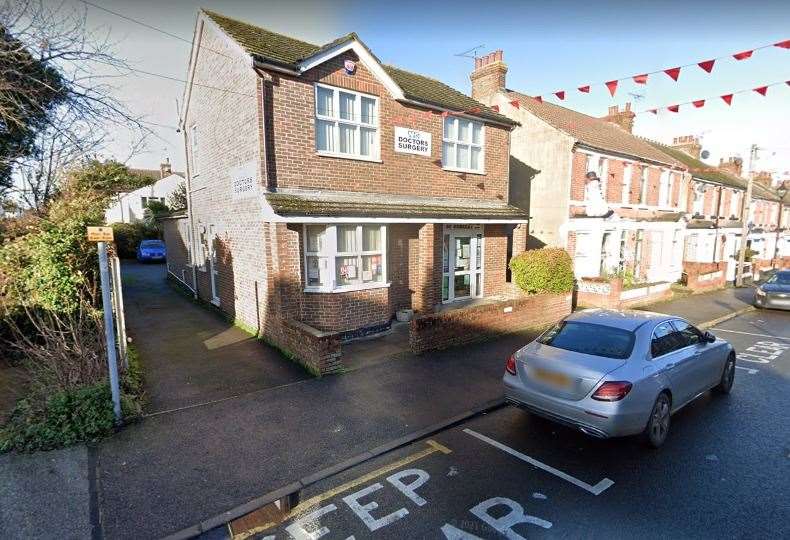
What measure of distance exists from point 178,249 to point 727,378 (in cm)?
1816

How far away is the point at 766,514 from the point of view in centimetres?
378

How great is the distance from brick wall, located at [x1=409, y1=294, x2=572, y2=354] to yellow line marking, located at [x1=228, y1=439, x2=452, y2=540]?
11.0ft

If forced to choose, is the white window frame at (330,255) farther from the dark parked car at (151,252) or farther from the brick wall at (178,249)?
the dark parked car at (151,252)

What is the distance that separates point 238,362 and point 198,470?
141 inches

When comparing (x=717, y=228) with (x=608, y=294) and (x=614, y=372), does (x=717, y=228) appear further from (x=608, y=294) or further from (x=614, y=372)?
(x=614, y=372)

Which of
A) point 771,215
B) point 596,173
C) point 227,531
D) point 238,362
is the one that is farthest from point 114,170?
point 771,215

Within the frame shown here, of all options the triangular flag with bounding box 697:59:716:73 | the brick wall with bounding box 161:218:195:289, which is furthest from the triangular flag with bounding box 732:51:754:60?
the brick wall with bounding box 161:218:195:289

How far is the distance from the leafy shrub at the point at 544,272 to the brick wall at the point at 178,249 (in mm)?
11428

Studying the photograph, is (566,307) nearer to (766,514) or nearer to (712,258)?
(766,514)

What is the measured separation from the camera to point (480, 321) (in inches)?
366

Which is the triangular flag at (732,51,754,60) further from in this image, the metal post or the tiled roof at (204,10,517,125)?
the metal post

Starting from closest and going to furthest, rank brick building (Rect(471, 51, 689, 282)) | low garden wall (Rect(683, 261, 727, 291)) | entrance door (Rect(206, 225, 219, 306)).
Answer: entrance door (Rect(206, 225, 219, 306))
brick building (Rect(471, 51, 689, 282))
low garden wall (Rect(683, 261, 727, 291))

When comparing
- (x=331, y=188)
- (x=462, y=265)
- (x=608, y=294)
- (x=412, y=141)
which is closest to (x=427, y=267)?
(x=462, y=265)

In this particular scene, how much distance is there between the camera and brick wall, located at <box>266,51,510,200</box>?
8.62 metres
